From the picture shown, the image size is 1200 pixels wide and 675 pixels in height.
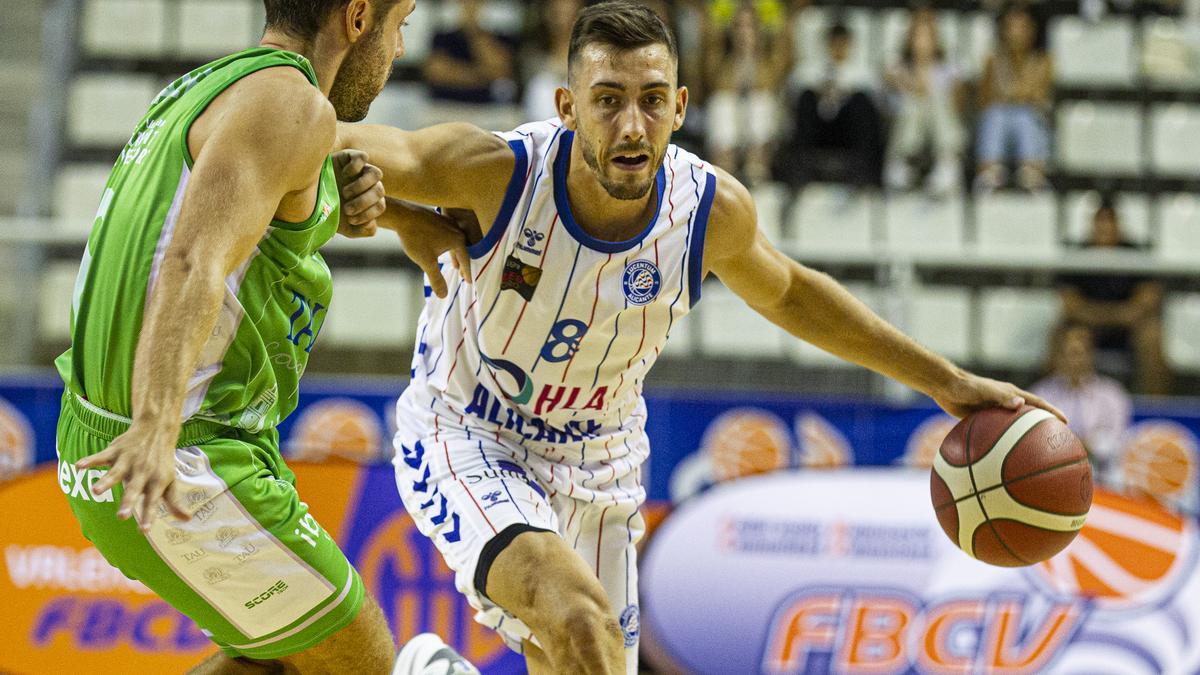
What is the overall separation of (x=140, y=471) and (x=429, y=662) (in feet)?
5.29

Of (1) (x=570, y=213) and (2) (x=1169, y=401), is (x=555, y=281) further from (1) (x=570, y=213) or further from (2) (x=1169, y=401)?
(2) (x=1169, y=401)

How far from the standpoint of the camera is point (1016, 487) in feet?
15.2

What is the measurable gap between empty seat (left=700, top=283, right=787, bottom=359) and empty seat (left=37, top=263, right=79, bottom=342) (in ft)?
12.0

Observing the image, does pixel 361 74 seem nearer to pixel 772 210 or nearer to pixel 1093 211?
pixel 772 210

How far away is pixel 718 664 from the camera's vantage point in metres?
7.35

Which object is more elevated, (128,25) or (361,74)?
(128,25)

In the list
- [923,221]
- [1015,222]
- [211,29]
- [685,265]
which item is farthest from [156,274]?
[211,29]

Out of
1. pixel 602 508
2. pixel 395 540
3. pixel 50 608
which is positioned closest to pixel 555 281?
pixel 602 508

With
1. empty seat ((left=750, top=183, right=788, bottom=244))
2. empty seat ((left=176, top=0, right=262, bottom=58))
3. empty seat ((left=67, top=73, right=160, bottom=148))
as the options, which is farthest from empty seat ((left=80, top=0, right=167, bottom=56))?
empty seat ((left=750, top=183, right=788, bottom=244))

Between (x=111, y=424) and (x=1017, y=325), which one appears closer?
(x=111, y=424)

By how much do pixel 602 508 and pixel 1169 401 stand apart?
4659 mm

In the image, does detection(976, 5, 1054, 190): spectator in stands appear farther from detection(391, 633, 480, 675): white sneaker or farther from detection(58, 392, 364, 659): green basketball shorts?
detection(58, 392, 364, 659): green basketball shorts

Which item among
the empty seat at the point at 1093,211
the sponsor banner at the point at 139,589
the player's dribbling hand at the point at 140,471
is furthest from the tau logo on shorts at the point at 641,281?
the empty seat at the point at 1093,211

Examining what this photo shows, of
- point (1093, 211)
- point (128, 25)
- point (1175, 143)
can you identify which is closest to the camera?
point (1093, 211)
